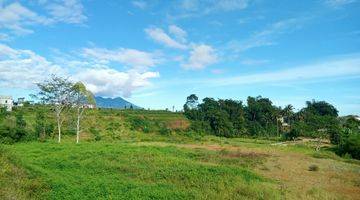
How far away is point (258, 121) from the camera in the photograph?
9200 centimetres

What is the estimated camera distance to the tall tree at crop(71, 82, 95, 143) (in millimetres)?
43375

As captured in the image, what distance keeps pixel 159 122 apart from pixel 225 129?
1382 centimetres

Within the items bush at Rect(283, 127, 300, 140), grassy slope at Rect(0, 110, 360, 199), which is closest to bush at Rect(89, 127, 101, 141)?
grassy slope at Rect(0, 110, 360, 199)

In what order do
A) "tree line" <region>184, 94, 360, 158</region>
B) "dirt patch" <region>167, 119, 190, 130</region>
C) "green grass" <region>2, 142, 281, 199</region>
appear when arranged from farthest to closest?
"dirt patch" <region>167, 119, 190, 130</region> → "tree line" <region>184, 94, 360, 158</region> → "green grass" <region>2, 142, 281, 199</region>

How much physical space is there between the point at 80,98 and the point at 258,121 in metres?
56.6

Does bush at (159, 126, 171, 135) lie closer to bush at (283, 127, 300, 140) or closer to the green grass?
bush at (283, 127, 300, 140)

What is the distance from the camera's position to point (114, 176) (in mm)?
19406

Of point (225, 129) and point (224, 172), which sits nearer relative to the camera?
point (224, 172)

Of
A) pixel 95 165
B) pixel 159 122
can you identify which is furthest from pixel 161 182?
pixel 159 122

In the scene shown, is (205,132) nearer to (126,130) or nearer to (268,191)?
Result: (126,130)

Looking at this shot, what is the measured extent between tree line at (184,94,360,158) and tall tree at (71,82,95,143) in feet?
116

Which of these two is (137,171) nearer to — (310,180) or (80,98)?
(310,180)

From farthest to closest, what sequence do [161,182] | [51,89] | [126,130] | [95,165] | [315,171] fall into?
[126,130] < [51,89] < [315,171] < [95,165] < [161,182]

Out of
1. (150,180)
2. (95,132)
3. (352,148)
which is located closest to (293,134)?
(352,148)
